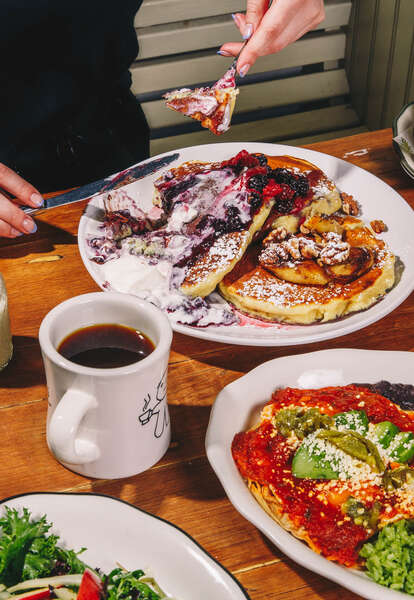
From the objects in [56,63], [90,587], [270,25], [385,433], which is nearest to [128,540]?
[90,587]

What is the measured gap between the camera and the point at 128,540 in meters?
0.84

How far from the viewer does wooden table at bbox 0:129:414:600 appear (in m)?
0.91

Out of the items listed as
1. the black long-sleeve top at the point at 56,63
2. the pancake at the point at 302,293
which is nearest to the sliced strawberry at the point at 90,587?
the pancake at the point at 302,293

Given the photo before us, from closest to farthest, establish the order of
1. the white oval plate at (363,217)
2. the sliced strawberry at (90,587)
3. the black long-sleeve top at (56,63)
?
1. the sliced strawberry at (90,587)
2. the white oval plate at (363,217)
3. the black long-sleeve top at (56,63)

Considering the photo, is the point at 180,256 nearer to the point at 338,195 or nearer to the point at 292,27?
the point at 338,195

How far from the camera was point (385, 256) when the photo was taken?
1418 mm

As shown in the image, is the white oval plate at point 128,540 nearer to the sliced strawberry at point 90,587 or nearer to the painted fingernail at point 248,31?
the sliced strawberry at point 90,587

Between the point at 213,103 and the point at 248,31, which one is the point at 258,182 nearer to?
the point at 213,103

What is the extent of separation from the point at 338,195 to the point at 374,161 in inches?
11.5

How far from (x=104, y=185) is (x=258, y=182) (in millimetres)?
411

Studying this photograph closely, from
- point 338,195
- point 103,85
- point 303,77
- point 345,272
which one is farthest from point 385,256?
point 303,77

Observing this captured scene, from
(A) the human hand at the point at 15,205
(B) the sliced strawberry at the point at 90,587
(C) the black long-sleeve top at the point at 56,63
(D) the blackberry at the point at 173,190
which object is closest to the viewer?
(B) the sliced strawberry at the point at 90,587

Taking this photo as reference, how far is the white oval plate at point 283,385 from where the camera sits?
809 millimetres

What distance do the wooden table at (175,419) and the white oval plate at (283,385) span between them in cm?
9
